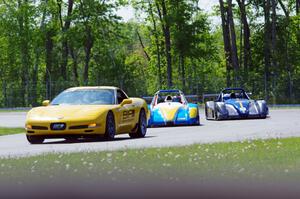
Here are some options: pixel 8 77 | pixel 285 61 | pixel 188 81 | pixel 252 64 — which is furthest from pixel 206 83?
pixel 8 77

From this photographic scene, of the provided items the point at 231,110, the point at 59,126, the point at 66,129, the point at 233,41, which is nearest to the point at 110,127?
the point at 66,129

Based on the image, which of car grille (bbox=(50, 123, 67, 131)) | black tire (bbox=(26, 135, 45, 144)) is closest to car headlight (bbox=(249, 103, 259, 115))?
black tire (bbox=(26, 135, 45, 144))

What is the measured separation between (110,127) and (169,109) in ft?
26.8

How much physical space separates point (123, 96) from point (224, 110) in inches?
398

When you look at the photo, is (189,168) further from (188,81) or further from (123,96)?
(188,81)

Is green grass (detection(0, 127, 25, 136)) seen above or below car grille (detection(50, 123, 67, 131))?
below

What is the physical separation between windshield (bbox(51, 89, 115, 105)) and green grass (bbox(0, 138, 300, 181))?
579cm

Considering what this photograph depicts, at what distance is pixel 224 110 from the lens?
31.0 meters

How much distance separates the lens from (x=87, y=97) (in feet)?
67.7

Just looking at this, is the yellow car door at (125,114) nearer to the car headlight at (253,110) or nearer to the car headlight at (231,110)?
the car headlight at (231,110)

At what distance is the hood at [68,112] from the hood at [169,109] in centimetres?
780

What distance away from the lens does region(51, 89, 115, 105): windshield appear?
20397 millimetres

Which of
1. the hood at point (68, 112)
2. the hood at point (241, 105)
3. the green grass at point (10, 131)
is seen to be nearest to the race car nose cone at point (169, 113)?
the hood at point (241, 105)

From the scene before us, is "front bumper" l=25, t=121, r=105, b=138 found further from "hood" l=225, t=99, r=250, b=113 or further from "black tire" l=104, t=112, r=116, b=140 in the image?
"hood" l=225, t=99, r=250, b=113
